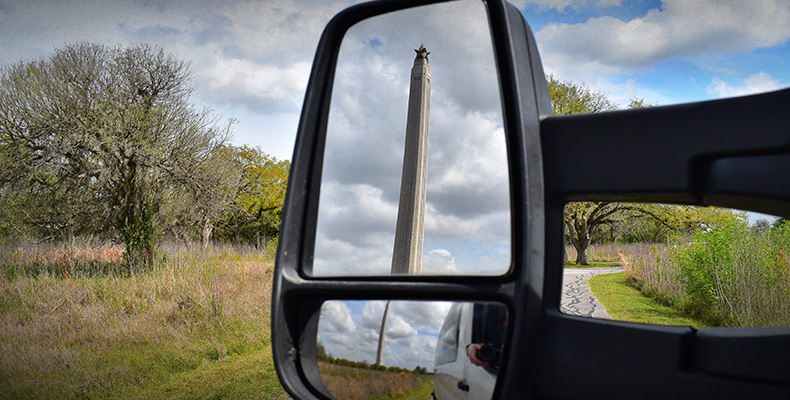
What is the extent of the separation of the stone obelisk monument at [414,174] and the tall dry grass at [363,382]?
133 millimetres

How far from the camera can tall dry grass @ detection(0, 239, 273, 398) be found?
555cm

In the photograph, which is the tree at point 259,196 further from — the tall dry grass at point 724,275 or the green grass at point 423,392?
the green grass at point 423,392

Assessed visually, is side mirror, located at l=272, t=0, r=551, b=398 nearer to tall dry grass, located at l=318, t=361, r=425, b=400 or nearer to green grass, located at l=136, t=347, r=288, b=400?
tall dry grass, located at l=318, t=361, r=425, b=400

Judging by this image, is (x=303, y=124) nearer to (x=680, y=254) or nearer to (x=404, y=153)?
(x=404, y=153)

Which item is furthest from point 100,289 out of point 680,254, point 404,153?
point 404,153

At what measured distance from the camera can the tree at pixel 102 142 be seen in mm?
14172

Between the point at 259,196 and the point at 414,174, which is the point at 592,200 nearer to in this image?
the point at 414,174

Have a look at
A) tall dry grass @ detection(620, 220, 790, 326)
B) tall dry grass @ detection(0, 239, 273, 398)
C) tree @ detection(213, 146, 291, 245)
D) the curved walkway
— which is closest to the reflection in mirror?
tall dry grass @ detection(620, 220, 790, 326)

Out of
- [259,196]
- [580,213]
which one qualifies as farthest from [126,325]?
[259,196]

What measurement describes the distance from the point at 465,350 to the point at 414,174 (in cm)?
25

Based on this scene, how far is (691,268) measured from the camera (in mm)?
Answer: 6289

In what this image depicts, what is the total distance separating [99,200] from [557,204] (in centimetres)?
1715

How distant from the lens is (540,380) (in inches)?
21.1

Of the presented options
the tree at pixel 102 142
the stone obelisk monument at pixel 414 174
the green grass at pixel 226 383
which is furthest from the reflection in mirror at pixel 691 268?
the tree at pixel 102 142
